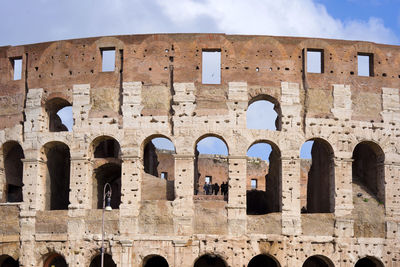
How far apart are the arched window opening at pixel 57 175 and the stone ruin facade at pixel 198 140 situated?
6.1 inches

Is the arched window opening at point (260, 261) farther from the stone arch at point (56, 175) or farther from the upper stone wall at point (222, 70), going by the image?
the stone arch at point (56, 175)

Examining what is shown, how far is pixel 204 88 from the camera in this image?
2341cm

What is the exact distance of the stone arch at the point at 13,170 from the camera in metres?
25.1

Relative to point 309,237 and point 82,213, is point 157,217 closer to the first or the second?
point 82,213

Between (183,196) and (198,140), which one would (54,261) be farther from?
(198,140)

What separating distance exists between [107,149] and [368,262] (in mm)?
11583

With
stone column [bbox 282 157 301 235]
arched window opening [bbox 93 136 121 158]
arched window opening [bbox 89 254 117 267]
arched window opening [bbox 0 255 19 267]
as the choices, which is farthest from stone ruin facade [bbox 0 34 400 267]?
arched window opening [bbox 93 136 121 158]

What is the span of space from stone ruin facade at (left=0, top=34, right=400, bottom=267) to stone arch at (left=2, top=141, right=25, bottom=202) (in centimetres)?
32

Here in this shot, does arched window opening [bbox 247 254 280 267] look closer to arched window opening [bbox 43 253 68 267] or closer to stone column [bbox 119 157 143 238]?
stone column [bbox 119 157 143 238]

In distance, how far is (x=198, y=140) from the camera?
2336 centimetres

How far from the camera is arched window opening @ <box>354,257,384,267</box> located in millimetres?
23208

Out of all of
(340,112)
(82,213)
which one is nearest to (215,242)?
(82,213)

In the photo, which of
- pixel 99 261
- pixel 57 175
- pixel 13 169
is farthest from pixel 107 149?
pixel 99 261

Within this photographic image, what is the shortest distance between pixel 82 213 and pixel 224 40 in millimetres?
8141
